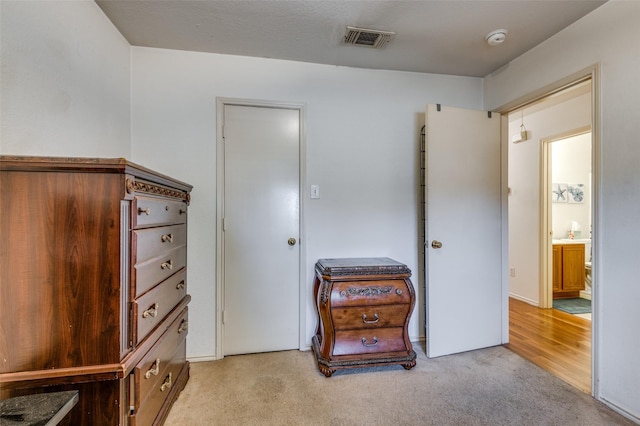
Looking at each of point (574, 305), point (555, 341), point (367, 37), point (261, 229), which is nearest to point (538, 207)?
point (574, 305)

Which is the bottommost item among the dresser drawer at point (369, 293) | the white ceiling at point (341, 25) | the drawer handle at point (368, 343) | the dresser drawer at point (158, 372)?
the drawer handle at point (368, 343)

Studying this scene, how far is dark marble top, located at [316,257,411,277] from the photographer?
209cm

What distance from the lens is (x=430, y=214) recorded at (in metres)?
2.36

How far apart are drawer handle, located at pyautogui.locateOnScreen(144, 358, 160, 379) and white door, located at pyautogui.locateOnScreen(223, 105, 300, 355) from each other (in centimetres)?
95

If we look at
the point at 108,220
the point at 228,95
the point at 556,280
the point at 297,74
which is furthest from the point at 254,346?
the point at 556,280

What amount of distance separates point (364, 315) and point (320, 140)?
1.45m

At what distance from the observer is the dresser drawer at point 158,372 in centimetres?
122

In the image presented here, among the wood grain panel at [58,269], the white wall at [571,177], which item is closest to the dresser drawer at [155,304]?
the wood grain panel at [58,269]

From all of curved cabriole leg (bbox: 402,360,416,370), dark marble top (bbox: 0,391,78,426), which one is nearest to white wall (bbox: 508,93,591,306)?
curved cabriole leg (bbox: 402,360,416,370)

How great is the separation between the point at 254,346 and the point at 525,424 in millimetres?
1870

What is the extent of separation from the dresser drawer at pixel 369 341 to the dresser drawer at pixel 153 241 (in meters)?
1.26

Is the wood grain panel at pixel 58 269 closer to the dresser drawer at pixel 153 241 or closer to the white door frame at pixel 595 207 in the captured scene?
the dresser drawer at pixel 153 241

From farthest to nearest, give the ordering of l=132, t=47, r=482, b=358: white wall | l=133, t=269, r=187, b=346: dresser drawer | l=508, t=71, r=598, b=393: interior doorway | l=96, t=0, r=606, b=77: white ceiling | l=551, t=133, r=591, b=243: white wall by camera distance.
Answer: l=551, t=133, r=591, b=243: white wall < l=508, t=71, r=598, b=393: interior doorway < l=132, t=47, r=482, b=358: white wall < l=96, t=0, r=606, b=77: white ceiling < l=133, t=269, r=187, b=346: dresser drawer

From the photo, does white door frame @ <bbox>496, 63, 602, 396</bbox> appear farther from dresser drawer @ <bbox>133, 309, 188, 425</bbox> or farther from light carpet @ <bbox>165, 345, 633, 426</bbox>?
dresser drawer @ <bbox>133, 309, 188, 425</bbox>
